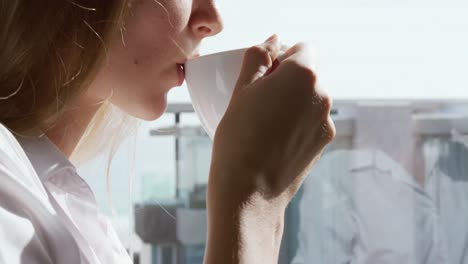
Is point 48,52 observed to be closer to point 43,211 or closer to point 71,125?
point 71,125

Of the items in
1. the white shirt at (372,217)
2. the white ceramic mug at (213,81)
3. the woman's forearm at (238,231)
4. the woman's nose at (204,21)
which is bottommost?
the white shirt at (372,217)

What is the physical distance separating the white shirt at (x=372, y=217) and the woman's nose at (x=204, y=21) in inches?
60.4

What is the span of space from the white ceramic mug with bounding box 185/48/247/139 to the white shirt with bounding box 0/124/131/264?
13 centimetres

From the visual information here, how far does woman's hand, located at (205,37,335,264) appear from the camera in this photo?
0.45 meters

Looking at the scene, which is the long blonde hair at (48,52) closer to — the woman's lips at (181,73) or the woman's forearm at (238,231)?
the woman's lips at (181,73)

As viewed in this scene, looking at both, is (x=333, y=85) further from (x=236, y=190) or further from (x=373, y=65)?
(x=236, y=190)

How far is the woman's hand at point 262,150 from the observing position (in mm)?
452

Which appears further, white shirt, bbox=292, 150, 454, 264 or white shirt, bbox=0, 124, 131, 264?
white shirt, bbox=292, 150, 454, 264

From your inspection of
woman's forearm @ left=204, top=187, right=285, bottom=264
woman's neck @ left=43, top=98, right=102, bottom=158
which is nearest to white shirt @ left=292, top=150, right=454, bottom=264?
woman's neck @ left=43, top=98, right=102, bottom=158

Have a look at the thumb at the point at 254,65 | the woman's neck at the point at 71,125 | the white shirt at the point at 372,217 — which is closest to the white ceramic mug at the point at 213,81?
the thumb at the point at 254,65

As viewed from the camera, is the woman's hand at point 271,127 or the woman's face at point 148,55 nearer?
the woman's hand at point 271,127

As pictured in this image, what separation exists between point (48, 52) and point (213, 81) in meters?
0.16

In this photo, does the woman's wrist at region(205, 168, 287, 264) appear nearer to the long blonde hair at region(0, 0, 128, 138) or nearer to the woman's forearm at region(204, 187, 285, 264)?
the woman's forearm at region(204, 187, 285, 264)

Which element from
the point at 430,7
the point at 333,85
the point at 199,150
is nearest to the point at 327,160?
the point at 333,85
